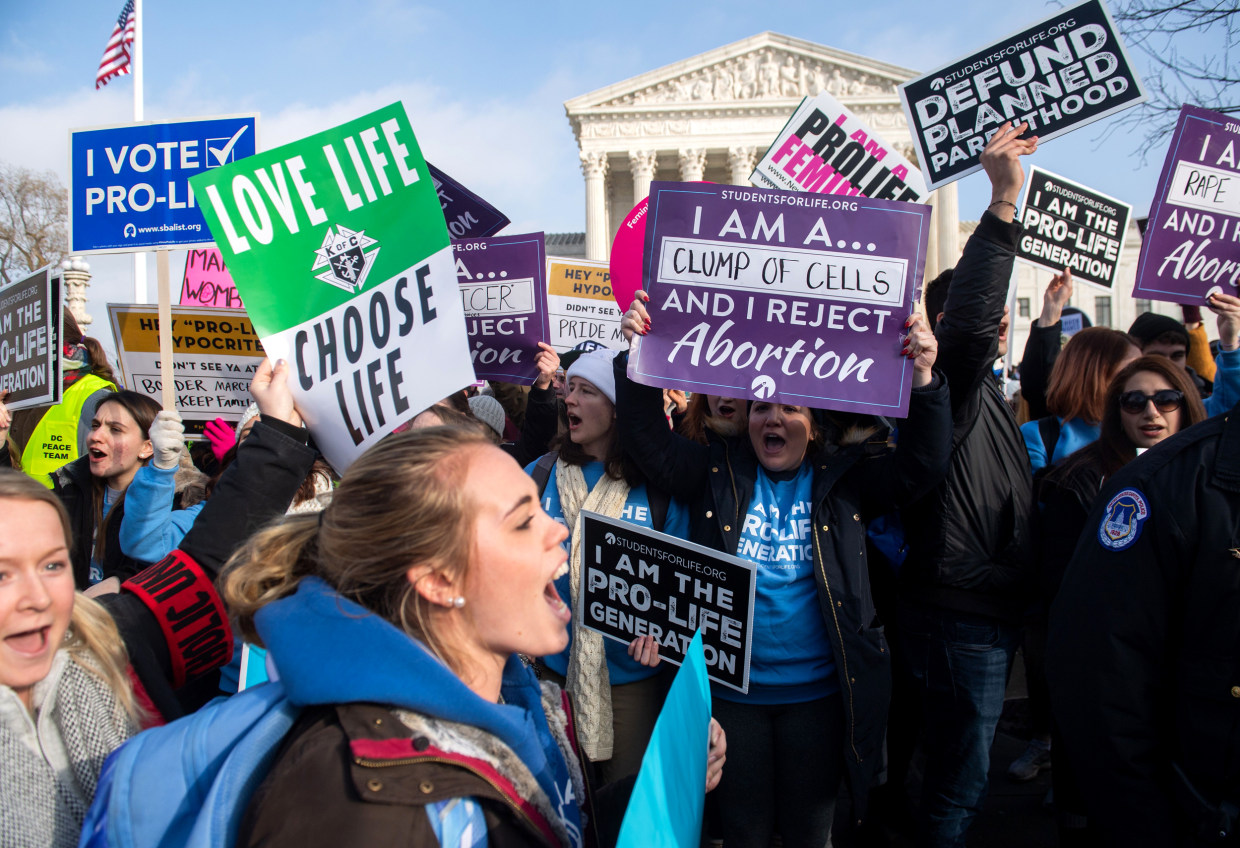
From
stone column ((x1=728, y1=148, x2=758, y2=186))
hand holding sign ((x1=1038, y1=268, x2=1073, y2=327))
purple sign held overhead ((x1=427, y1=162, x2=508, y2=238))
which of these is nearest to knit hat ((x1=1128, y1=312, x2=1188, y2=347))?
hand holding sign ((x1=1038, y1=268, x2=1073, y2=327))

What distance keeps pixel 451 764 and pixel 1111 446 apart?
2786mm

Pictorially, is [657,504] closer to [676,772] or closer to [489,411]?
[676,772]

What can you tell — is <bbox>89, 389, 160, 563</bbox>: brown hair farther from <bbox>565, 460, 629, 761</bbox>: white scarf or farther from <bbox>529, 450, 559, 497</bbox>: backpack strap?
<bbox>565, 460, 629, 761</bbox>: white scarf

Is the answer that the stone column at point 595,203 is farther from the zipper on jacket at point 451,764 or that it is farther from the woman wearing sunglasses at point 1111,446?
the zipper on jacket at point 451,764

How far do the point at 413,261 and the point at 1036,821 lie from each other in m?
3.41

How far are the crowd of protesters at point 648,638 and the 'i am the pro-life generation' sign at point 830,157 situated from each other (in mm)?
1247

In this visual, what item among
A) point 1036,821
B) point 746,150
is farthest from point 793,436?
point 746,150

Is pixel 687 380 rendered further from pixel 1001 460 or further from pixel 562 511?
pixel 1001 460

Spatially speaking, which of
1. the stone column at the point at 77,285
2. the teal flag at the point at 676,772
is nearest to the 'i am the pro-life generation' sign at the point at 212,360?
the teal flag at the point at 676,772

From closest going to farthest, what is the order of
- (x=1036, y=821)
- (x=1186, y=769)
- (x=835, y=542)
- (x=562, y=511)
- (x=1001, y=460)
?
(x=1186, y=769)
(x=835, y=542)
(x=1001, y=460)
(x=562, y=511)
(x=1036, y=821)

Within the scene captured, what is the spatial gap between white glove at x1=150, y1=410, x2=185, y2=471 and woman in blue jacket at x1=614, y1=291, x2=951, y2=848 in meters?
1.78

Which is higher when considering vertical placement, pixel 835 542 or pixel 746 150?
pixel 746 150

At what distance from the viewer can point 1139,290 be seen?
12.1 ft

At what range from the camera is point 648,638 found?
2.46m
